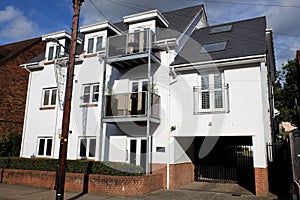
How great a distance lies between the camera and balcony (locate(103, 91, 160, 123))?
442 inches

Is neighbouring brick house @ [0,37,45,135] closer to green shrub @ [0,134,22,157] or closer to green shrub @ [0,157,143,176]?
green shrub @ [0,134,22,157]

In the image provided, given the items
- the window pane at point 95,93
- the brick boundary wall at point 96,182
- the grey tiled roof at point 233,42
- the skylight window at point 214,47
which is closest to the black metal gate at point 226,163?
the brick boundary wall at point 96,182

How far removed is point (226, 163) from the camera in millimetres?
14695

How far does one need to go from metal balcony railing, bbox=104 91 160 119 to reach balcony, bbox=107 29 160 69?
1.79 m

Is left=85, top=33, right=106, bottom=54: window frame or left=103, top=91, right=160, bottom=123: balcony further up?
left=85, top=33, right=106, bottom=54: window frame

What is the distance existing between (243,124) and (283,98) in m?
18.2

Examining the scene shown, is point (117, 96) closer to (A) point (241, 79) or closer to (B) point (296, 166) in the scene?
(A) point (241, 79)

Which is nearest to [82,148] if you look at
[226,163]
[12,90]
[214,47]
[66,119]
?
[66,119]

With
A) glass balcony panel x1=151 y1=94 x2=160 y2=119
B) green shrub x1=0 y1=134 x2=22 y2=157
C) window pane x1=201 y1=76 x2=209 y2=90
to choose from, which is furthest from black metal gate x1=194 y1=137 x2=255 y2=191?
green shrub x1=0 y1=134 x2=22 y2=157

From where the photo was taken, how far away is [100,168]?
10570 mm

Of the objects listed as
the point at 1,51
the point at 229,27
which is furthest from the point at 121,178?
the point at 1,51

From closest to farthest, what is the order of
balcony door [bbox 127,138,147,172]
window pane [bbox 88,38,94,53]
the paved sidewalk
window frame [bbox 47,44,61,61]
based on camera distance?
the paved sidewalk < balcony door [bbox 127,138,147,172] < window pane [bbox 88,38,94,53] < window frame [bbox 47,44,61,61]

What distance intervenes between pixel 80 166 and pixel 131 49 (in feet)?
19.9

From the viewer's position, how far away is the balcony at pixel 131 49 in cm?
1191
